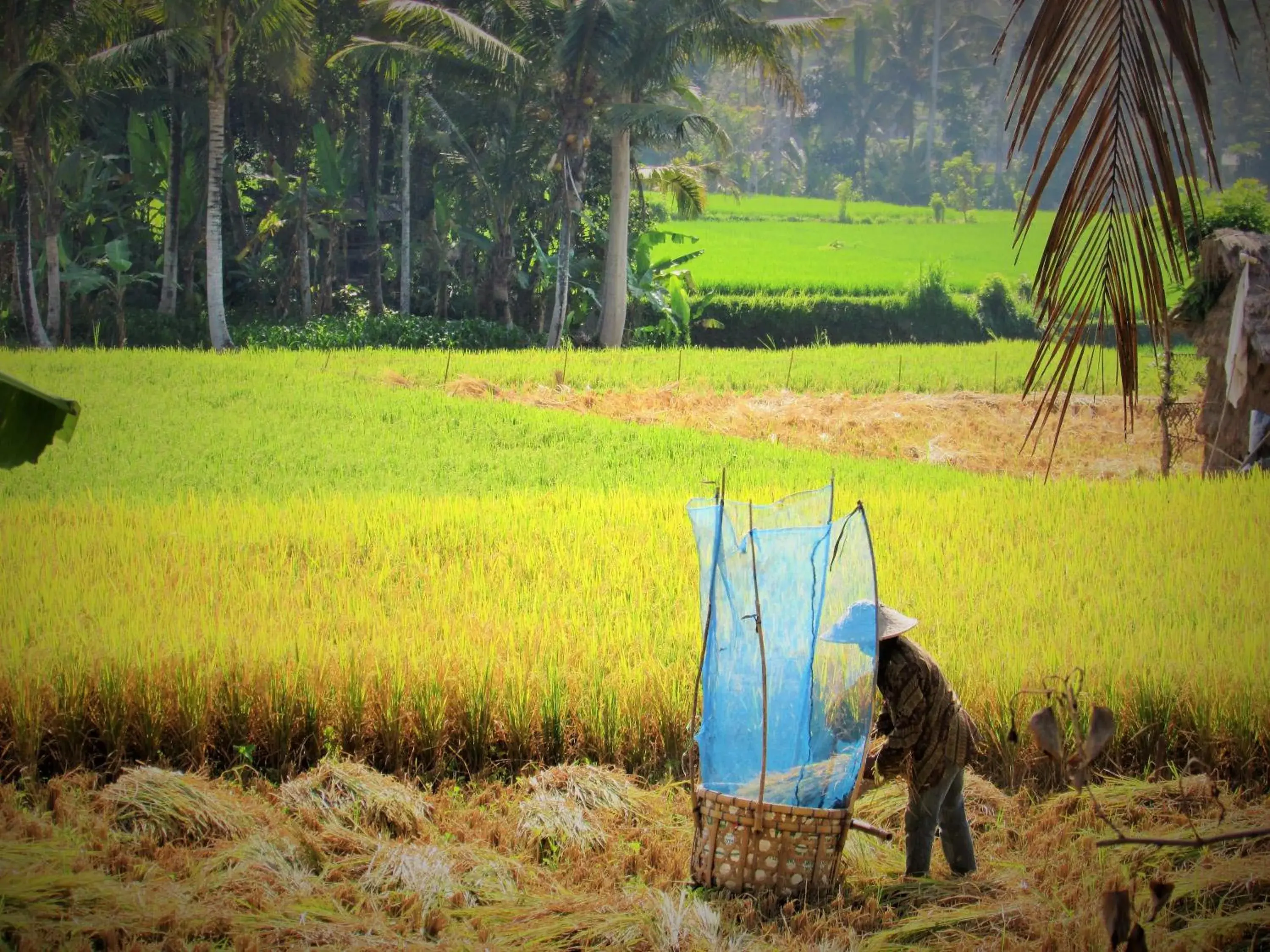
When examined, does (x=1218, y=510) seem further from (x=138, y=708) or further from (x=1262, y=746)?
(x=138, y=708)

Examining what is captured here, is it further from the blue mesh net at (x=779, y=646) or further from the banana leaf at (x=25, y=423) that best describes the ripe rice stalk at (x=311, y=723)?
the banana leaf at (x=25, y=423)

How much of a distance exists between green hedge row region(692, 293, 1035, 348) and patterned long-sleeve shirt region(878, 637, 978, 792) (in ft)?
43.8

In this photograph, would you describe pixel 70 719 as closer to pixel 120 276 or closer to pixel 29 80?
pixel 29 80

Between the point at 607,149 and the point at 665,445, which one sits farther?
the point at 607,149

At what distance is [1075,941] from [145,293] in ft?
44.1

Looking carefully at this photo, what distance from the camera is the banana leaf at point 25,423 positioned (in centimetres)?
195

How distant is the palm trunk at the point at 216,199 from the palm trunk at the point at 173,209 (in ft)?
4.67

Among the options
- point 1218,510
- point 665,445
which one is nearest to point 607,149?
point 665,445

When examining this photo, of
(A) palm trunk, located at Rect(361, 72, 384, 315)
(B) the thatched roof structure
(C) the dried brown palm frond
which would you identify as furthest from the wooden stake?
(A) palm trunk, located at Rect(361, 72, 384, 315)

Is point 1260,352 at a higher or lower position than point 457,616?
higher

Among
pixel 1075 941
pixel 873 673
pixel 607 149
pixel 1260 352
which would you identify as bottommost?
pixel 1075 941

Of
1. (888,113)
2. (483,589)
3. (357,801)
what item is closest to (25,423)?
(357,801)

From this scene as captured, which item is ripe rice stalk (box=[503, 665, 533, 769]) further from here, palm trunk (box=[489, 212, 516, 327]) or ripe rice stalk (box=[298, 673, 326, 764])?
palm trunk (box=[489, 212, 516, 327])

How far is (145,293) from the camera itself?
13844 mm
